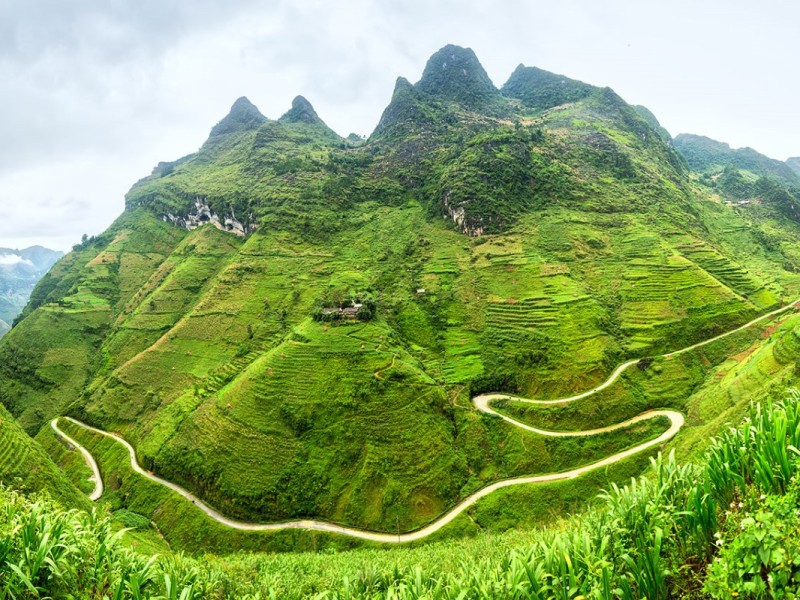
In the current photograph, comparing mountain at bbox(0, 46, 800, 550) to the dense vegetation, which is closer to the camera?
the dense vegetation

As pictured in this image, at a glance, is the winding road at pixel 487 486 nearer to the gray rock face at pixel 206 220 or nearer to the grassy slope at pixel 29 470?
the grassy slope at pixel 29 470

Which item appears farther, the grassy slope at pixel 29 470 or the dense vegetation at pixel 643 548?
the grassy slope at pixel 29 470

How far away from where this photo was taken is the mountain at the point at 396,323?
210 feet

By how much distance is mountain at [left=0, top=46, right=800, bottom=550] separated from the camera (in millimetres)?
63906

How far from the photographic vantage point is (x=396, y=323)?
99.1m

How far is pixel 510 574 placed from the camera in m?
10.0

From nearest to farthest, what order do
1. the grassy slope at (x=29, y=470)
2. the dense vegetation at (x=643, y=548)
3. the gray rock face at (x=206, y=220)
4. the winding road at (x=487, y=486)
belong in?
the dense vegetation at (x=643, y=548), the grassy slope at (x=29, y=470), the winding road at (x=487, y=486), the gray rock face at (x=206, y=220)

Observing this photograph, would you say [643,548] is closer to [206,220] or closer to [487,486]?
[487,486]

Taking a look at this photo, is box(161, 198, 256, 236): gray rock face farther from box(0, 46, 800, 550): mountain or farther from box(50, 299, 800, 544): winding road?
box(50, 299, 800, 544): winding road

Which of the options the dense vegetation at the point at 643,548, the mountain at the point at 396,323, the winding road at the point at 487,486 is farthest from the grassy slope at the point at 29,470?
the dense vegetation at the point at 643,548

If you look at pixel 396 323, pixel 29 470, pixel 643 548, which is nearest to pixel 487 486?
pixel 396 323

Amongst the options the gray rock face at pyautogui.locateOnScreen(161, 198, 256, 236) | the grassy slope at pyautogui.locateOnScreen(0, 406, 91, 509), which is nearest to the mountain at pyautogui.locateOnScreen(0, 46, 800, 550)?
the gray rock face at pyautogui.locateOnScreen(161, 198, 256, 236)

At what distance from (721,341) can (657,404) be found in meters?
23.6

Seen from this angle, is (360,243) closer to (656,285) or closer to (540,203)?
(540,203)
